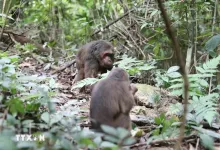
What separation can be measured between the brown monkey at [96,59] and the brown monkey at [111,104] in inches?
137

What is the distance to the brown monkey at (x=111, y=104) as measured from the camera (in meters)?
3.88

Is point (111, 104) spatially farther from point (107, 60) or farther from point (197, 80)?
point (107, 60)

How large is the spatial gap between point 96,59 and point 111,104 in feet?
13.5

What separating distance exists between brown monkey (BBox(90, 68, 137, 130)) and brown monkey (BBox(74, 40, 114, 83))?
137 inches

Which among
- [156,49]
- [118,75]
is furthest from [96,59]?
[118,75]

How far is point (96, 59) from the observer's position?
26.2 ft

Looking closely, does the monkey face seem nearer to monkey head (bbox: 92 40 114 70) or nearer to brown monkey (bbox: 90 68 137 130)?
monkey head (bbox: 92 40 114 70)

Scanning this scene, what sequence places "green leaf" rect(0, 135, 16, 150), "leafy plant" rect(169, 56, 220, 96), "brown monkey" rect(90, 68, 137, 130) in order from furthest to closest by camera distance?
"leafy plant" rect(169, 56, 220, 96)
"brown monkey" rect(90, 68, 137, 130)
"green leaf" rect(0, 135, 16, 150)

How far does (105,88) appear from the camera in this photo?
13.3 ft

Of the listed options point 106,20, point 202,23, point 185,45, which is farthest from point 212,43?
point 106,20

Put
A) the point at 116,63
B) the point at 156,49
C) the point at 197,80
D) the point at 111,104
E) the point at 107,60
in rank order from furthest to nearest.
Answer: the point at 107,60, the point at 156,49, the point at 116,63, the point at 197,80, the point at 111,104

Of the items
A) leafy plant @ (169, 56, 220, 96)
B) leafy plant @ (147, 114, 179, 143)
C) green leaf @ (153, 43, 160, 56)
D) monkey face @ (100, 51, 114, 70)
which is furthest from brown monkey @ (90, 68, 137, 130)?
monkey face @ (100, 51, 114, 70)

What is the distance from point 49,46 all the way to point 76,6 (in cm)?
252

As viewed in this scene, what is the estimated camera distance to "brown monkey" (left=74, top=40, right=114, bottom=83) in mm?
7863
